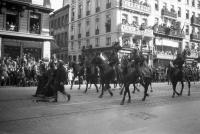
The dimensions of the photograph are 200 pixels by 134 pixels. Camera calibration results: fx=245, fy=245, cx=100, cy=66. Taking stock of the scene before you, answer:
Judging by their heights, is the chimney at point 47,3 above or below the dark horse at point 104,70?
above

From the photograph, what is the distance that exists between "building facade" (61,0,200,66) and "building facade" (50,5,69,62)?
5.56 ft

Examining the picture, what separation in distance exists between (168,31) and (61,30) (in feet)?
70.3

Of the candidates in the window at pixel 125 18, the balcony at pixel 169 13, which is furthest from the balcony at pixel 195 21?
the window at pixel 125 18

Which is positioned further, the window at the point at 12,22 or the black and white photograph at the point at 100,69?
the window at the point at 12,22

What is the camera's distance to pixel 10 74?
1909 cm

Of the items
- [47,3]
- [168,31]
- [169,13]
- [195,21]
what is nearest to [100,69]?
[47,3]


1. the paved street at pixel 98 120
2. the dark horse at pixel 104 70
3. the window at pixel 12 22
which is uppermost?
the window at pixel 12 22

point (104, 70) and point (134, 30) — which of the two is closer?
point (104, 70)

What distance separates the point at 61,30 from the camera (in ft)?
167

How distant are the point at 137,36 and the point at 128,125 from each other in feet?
108

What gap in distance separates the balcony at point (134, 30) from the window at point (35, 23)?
13368 millimetres

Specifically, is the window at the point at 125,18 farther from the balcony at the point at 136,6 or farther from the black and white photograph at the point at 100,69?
the balcony at the point at 136,6

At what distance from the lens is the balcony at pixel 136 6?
Answer: 1451 inches

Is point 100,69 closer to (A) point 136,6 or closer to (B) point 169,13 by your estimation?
(A) point 136,6
